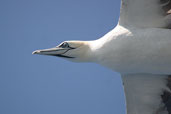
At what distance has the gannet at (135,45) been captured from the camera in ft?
11.5

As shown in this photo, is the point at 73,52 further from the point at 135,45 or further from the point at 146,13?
the point at 146,13

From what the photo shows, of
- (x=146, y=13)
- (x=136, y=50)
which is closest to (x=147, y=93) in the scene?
A: (x=136, y=50)

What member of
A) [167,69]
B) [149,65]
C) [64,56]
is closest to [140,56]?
[149,65]

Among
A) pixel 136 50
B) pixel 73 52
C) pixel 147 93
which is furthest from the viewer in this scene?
pixel 147 93

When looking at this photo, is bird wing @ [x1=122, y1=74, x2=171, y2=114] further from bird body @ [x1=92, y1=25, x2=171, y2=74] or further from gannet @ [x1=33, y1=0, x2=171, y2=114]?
bird body @ [x1=92, y1=25, x2=171, y2=74]

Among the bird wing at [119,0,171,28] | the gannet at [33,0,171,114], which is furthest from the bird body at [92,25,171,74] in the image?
the bird wing at [119,0,171,28]

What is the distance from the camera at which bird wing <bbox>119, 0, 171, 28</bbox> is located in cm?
356

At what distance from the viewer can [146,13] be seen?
3650mm

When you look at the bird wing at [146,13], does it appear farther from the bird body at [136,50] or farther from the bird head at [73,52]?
the bird head at [73,52]

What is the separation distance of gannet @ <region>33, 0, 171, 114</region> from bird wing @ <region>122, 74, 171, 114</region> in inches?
3.1

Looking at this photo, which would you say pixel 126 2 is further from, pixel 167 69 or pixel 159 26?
pixel 167 69

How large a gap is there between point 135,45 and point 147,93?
1.13 meters

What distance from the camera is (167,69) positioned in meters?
3.71

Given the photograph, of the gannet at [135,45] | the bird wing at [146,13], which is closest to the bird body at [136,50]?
the gannet at [135,45]
